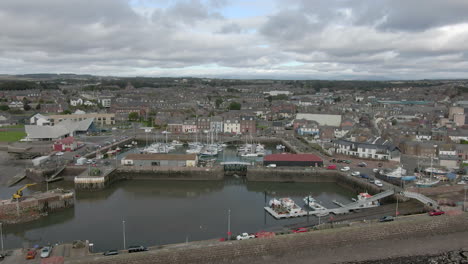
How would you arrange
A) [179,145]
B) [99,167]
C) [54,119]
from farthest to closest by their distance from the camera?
[54,119] < [179,145] < [99,167]

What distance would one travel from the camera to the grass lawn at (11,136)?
26.5m

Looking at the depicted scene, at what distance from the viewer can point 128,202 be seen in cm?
1427

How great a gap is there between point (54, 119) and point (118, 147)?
1334cm

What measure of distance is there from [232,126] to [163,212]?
18.9m

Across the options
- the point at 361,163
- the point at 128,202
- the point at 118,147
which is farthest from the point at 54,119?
the point at 361,163

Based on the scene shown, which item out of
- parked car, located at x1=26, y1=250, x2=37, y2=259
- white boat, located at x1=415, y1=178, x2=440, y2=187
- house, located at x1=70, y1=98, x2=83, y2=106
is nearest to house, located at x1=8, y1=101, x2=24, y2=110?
house, located at x1=70, y1=98, x2=83, y2=106

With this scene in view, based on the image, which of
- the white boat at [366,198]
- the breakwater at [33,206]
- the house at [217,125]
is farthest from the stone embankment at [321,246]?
the house at [217,125]

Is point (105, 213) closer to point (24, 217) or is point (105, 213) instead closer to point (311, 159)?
point (24, 217)

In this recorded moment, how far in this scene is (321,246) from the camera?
9859 mm

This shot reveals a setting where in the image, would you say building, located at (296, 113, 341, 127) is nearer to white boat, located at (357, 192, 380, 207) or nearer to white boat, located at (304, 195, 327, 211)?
white boat, located at (357, 192, 380, 207)

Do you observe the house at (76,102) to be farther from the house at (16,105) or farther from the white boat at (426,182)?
the white boat at (426,182)

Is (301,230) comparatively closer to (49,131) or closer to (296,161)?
(296,161)

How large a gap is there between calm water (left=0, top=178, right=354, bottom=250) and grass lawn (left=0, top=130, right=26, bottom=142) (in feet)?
44.0

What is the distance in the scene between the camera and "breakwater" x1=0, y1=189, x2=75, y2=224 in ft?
38.7
